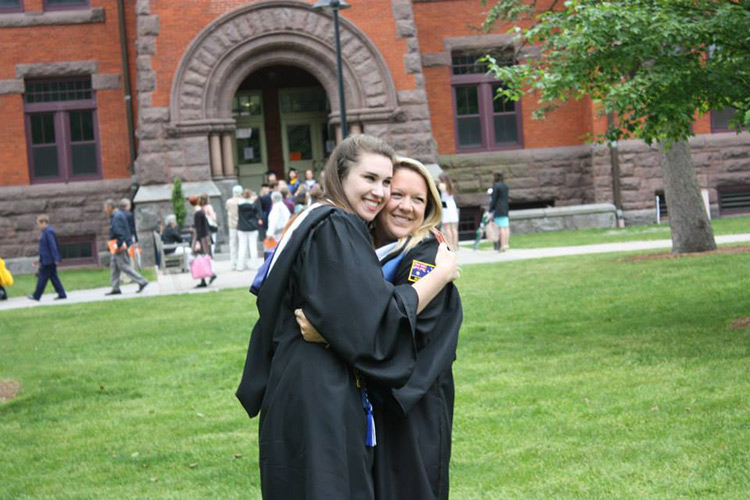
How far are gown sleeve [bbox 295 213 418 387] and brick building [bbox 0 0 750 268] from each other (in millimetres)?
21262

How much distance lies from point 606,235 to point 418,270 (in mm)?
20680

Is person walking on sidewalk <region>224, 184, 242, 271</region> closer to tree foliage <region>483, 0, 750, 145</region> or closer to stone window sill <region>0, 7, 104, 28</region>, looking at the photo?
stone window sill <region>0, 7, 104, 28</region>

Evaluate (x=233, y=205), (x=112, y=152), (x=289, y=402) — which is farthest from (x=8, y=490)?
(x=112, y=152)

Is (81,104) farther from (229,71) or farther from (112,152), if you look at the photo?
(229,71)

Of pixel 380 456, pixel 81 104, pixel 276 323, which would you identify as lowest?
pixel 380 456

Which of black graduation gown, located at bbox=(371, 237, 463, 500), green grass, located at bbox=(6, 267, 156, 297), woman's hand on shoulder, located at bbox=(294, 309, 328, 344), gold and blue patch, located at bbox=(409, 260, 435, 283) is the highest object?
gold and blue patch, located at bbox=(409, 260, 435, 283)

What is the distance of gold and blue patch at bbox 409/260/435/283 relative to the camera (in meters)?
3.96

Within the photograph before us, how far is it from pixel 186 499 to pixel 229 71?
1944 cm

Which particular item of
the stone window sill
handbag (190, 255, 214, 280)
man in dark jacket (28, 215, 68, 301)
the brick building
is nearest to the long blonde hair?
handbag (190, 255, 214, 280)

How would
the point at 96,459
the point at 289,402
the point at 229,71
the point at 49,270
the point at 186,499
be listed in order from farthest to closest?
the point at 229,71, the point at 49,270, the point at 96,459, the point at 186,499, the point at 289,402

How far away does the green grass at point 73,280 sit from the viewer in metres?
21.6

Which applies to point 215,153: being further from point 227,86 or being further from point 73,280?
point 73,280

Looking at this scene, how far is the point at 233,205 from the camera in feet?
71.2

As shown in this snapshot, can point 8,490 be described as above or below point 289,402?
below
